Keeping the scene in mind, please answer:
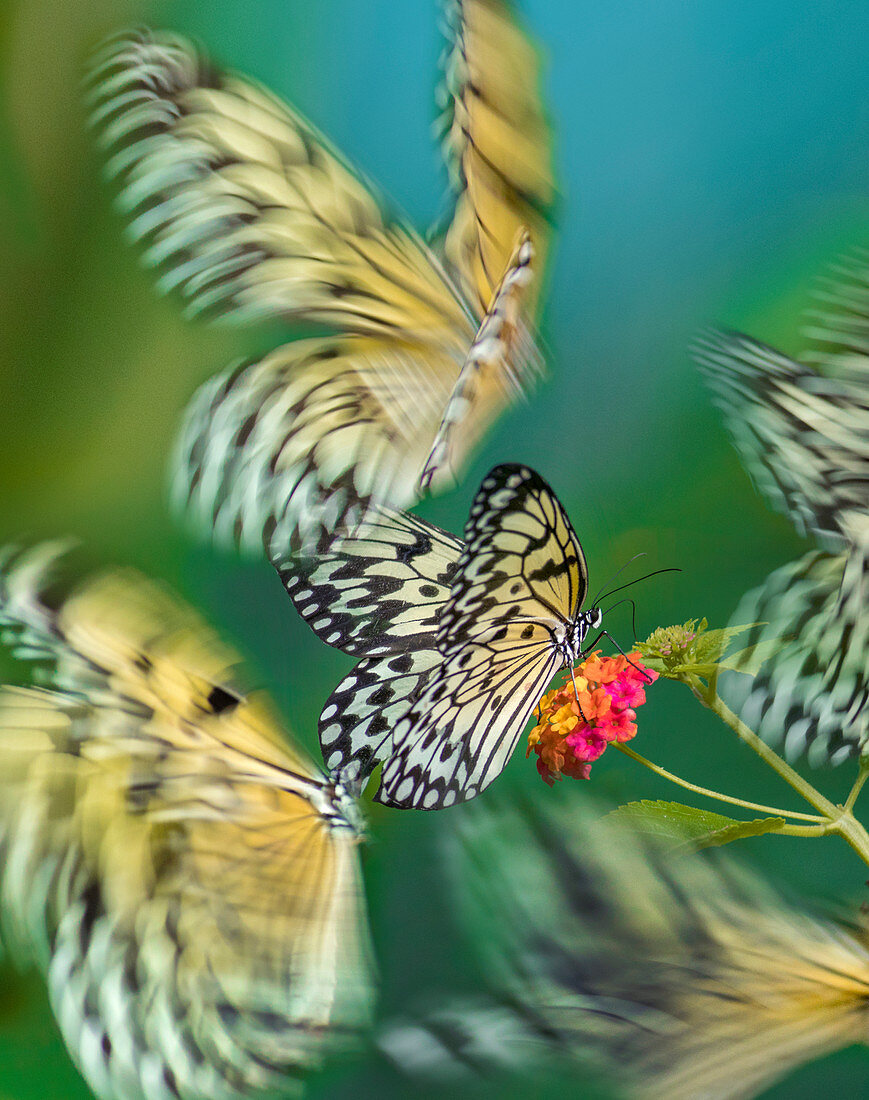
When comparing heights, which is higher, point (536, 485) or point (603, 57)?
point (603, 57)

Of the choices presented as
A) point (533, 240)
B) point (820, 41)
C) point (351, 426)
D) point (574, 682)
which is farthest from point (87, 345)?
point (820, 41)

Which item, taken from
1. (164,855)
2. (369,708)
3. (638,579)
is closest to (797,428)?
(638,579)

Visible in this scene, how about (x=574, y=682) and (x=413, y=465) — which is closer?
(x=574, y=682)

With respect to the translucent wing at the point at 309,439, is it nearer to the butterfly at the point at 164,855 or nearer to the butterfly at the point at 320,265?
the butterfly at the point at 320,265

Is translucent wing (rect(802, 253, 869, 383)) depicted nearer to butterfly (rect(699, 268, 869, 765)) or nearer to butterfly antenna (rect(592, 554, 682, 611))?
butterfly (rect(699, 268, 869, 765))

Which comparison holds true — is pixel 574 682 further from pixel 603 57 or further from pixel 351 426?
pixel 603 57

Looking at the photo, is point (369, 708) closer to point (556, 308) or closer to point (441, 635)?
point (441, 635)

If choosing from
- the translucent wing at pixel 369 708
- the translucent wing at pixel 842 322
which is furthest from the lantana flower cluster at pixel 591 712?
the translucent wing at pixel 842 322

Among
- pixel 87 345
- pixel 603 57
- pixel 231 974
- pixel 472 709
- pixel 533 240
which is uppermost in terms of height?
pixel 603 57
